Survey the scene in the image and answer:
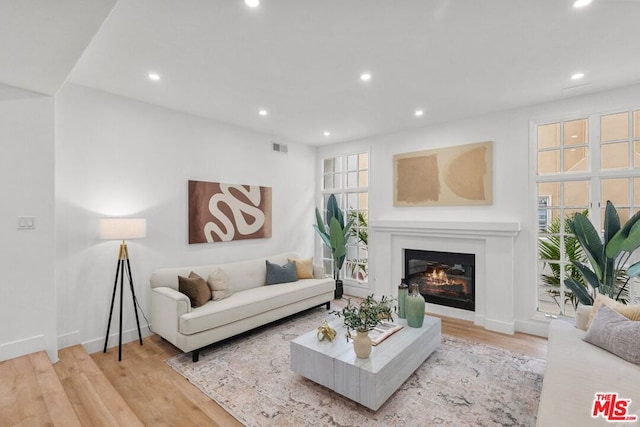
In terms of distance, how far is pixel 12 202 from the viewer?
2.50 m

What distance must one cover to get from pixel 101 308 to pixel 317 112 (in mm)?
3511

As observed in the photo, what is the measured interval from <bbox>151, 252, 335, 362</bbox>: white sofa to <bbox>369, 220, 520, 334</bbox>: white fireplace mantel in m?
1.15

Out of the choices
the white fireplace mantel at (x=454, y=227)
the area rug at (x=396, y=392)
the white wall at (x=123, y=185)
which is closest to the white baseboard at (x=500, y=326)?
the area rug at (x=396, y=392)

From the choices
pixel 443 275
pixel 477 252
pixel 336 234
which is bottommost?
pixel 443 275

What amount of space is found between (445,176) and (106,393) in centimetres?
461

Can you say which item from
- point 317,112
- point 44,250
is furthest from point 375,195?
point 44,250

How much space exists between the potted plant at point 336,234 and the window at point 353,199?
10.3 inches

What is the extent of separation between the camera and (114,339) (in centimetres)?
340

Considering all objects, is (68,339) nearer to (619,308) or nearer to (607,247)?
(619,308)

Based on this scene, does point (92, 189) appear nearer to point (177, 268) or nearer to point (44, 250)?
point (44, 250)

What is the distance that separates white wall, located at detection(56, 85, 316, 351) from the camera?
123 inches

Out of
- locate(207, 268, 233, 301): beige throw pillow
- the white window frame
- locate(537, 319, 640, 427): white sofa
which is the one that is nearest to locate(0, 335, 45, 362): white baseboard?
locate(207, 268, 233, 301): beige throw pillow

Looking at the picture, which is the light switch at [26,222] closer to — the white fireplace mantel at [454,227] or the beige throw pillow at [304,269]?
the beige throw pillow at [304,269]

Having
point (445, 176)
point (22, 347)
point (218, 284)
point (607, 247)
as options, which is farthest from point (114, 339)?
point (607, 247)
